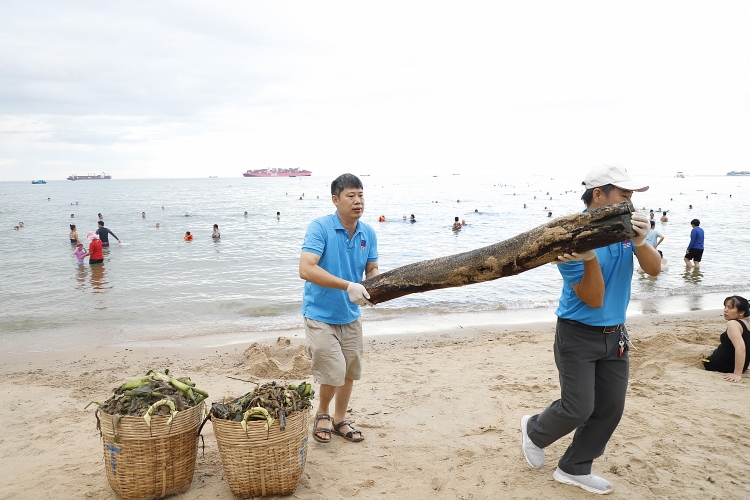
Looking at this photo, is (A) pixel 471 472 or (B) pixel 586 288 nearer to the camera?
(B) pixel 586 288

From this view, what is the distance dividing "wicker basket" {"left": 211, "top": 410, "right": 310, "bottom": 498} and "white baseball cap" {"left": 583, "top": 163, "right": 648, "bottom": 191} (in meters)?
2.33

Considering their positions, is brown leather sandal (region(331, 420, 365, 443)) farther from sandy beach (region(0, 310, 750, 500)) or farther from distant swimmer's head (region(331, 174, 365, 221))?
distant swimmer's head (region(331, 174, 365, 221))

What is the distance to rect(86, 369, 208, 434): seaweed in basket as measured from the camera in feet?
9.92

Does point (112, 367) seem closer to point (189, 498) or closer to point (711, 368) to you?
point (189, 498)

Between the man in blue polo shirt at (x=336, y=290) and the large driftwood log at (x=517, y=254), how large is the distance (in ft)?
1.64

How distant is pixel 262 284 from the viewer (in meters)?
14.0

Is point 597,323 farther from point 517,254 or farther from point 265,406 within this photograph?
point 265,406

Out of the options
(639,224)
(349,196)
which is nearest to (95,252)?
(349,196)

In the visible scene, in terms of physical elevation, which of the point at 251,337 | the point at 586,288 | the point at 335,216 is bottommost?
the point at 251,337

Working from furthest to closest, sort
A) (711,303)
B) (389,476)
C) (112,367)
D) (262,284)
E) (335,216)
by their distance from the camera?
1. (262,284)
2. (711,303)
3. (112,367)
4. (335,216)
5. (389,476)

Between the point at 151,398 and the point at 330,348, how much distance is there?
129cm

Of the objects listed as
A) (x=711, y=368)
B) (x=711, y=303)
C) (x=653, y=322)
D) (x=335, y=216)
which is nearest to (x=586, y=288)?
(x=335, y=216)

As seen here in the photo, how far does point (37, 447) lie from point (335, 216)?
10.2 feet

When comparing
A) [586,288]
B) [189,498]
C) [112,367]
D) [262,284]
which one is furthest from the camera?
[262,284]
